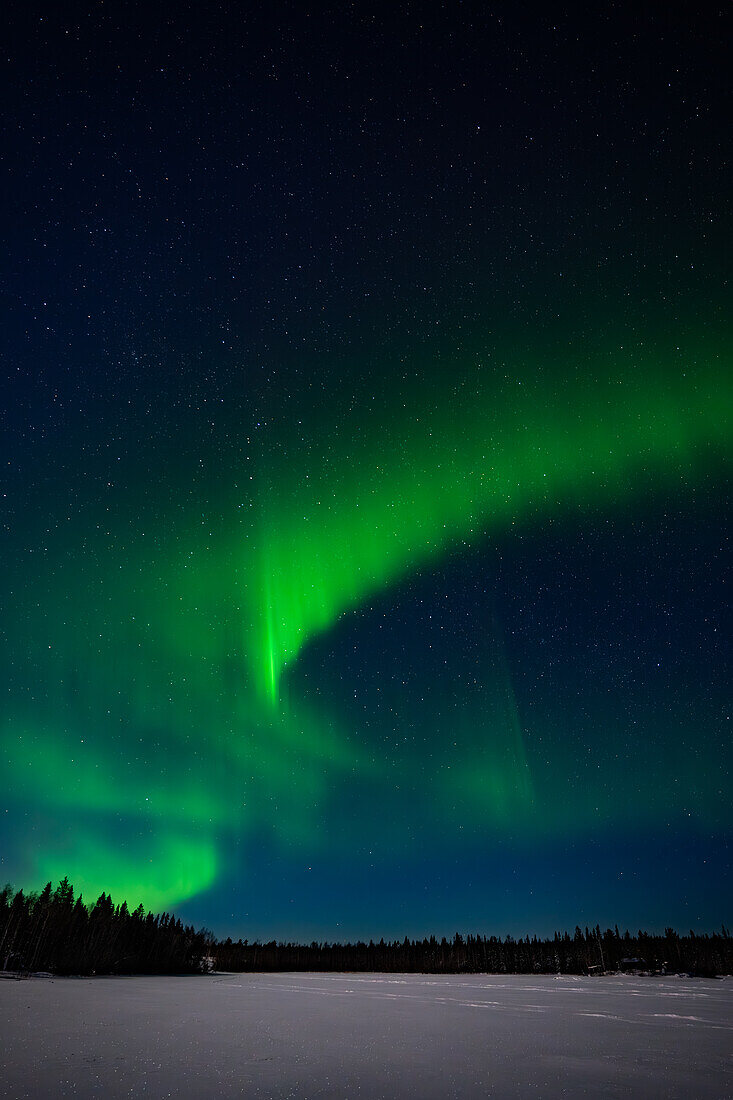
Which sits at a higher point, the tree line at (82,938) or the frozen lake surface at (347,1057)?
the tree line at (82,938)

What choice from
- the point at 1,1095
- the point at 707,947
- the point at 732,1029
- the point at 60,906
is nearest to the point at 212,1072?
the point at 1,1095

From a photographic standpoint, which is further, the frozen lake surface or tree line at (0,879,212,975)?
tree line at (0,879,212,975)

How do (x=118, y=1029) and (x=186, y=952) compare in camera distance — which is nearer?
(x=118, y=1029)

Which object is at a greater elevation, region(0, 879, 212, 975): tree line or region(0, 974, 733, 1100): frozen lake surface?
region(0, 879, 212, 975): tree line

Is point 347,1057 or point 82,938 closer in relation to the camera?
point 347,1057

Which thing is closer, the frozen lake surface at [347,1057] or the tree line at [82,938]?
the frozen lake surface at [347,1057]

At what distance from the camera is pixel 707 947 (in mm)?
197625

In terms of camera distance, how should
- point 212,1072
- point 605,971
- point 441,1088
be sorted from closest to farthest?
point 441,1088 → point 212,1072 → point 605,971

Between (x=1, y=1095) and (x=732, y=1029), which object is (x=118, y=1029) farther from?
(x=732, y=1029)

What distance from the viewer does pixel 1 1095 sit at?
433 inches

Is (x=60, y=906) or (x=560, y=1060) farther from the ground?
(x=60, y=906)

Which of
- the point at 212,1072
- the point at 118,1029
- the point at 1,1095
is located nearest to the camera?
the point at 1,1095

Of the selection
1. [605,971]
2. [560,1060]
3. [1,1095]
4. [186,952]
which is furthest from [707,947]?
[1,1095]

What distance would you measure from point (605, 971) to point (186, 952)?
124 m
